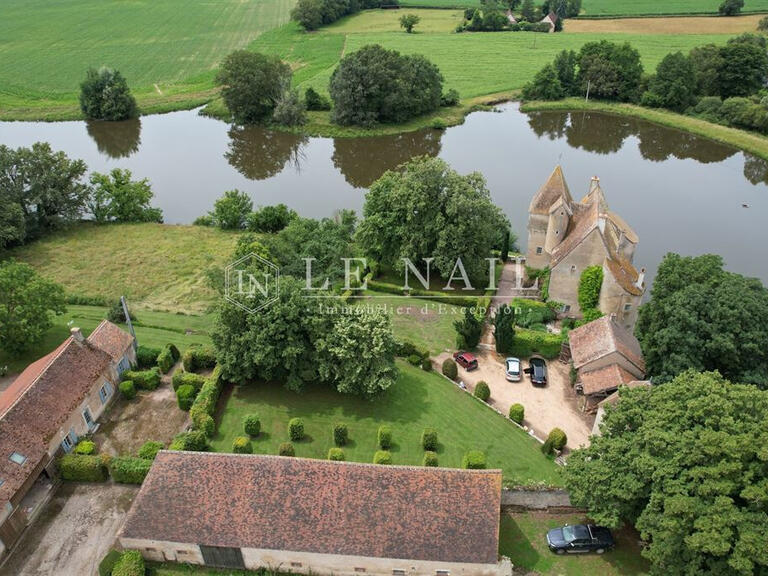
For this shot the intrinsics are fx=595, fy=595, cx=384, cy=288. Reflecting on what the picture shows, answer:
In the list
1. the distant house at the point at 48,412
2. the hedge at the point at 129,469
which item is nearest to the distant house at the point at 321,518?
the hedge at the point at 129,469

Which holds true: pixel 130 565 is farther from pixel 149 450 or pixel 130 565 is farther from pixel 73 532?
pixel 149 450

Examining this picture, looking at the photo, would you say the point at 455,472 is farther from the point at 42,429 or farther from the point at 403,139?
the point at 403,139

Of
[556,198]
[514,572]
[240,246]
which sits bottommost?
[514,572]

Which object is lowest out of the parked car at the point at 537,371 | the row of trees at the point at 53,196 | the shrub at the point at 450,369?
the parked car at the point at 537,371

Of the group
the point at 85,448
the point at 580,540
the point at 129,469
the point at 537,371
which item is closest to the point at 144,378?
the point at 85,448

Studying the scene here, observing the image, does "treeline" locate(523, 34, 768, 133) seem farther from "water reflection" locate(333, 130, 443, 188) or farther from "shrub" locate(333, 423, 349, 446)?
"shrub" locate(333, 423, 349, 446)

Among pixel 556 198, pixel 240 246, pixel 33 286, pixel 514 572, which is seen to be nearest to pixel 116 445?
pixel 33 286

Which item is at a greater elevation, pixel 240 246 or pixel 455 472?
pixel 240 246

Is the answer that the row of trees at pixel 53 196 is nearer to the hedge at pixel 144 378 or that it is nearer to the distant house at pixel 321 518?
the hedge at pixel 144 378

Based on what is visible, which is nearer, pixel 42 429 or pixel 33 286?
pixel 42 429
